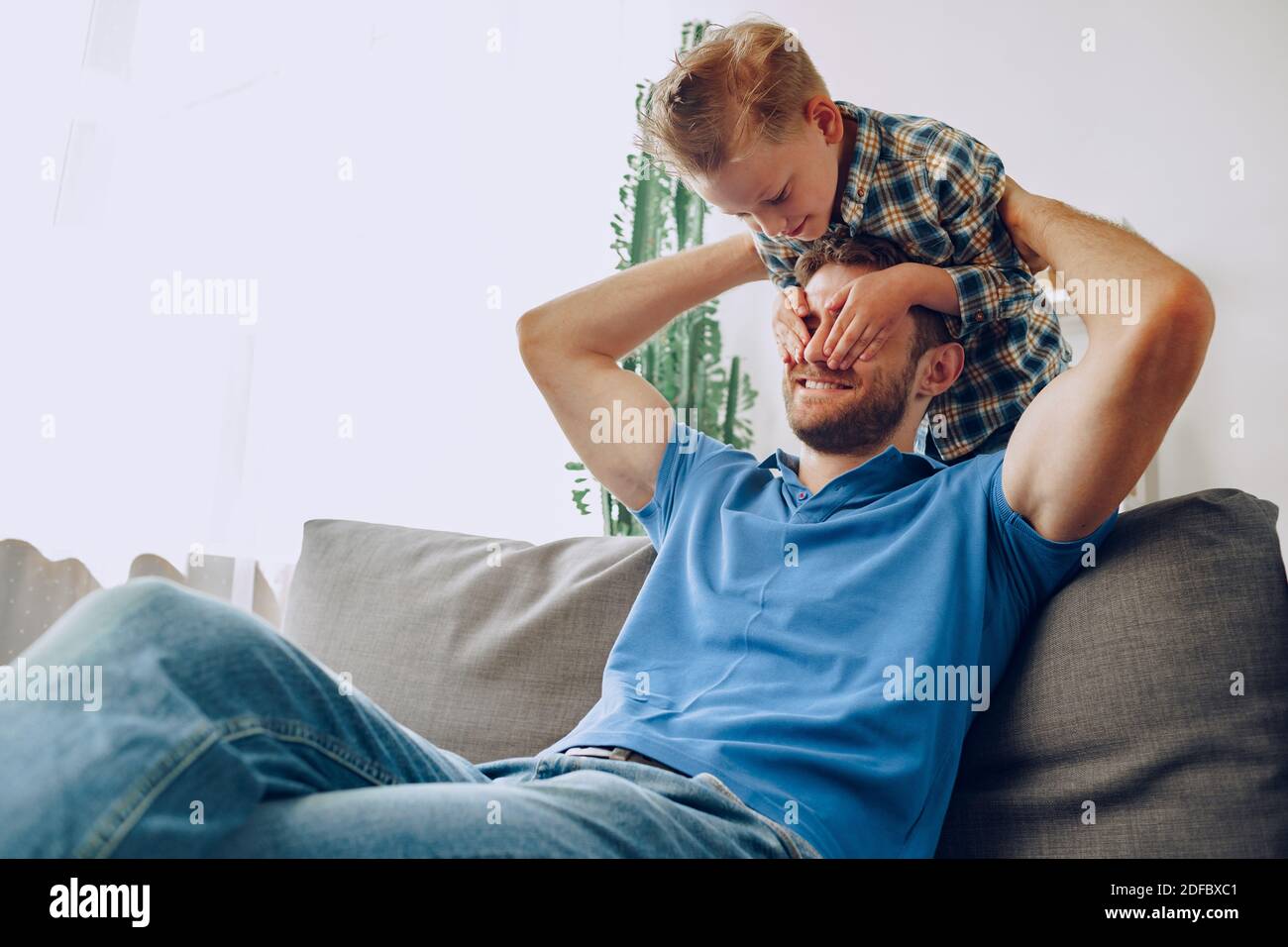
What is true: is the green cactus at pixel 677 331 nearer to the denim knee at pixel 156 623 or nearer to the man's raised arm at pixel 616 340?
the man's raised arm at pixel 616 340

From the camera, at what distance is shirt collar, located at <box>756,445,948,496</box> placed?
4.61ft

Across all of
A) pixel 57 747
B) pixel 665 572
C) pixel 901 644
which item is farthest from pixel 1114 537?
pixel 57 747

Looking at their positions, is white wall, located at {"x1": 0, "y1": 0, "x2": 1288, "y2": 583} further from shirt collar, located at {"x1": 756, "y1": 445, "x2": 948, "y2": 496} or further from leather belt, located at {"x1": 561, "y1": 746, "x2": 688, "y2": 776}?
leather belt, located at {"x1": 561, "y1": 746, "x2": 688, "y2": 776}

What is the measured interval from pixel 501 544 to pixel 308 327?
150 cm

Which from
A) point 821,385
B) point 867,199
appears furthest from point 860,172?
point 821,385

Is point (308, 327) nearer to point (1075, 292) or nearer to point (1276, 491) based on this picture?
point (1075, 292)

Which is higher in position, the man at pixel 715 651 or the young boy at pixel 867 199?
the young boy at pixel 867 199

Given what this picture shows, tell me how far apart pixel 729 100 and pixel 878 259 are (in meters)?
0.32

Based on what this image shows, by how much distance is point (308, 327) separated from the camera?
113 inches

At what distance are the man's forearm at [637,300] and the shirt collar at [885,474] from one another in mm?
419

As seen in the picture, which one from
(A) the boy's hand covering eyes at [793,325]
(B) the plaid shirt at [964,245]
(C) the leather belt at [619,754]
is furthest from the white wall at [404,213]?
(C) the leather belt at [619,754]

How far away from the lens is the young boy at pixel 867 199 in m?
1.43

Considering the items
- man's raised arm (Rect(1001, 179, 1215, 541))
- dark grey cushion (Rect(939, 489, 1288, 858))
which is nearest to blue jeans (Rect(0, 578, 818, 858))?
dark grey cushion (Rect(939, 489, 1288, 858))

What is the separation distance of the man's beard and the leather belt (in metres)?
0.56
